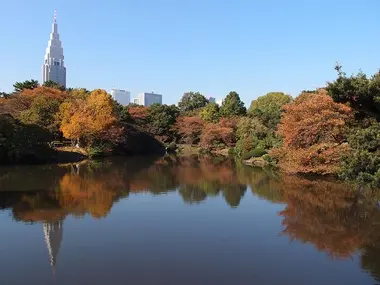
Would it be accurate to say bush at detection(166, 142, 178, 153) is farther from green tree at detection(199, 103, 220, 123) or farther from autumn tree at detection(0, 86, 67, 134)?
autumn tree at detection(0, 86, 67, 134)

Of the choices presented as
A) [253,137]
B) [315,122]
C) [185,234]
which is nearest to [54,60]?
[253,137]

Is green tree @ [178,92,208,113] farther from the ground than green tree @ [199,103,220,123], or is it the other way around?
green tree @ [178,92,208,113]

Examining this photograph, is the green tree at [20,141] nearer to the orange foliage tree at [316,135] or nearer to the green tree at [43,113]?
the green tree at [43,113]

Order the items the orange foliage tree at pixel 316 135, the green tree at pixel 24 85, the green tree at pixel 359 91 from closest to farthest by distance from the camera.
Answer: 1. the green tree at pixel 359 91
2. the orange foliage tree at pixel 316 135
3. the green tree at pixel 24 85

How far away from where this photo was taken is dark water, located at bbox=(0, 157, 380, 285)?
759 cm

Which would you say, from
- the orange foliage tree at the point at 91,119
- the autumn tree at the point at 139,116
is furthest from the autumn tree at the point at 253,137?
the autumn tree at the point at 139,116

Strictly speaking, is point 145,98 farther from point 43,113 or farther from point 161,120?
point 43,113

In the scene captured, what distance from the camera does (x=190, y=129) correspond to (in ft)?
160

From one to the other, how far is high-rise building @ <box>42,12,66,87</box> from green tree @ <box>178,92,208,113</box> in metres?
35.2

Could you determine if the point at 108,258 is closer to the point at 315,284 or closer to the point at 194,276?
the point at 194,276

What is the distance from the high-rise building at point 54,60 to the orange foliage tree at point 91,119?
64.4m

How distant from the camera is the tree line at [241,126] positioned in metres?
7.20

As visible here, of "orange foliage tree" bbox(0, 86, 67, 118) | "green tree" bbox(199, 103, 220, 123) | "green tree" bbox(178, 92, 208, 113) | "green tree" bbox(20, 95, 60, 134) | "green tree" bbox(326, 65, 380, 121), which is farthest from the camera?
"green tree" bbox(178, 92, 208, 113)

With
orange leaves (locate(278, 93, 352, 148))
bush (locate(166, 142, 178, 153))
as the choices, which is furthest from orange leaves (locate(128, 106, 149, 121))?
orange leaves (locate(278, 93, 352, 148))
